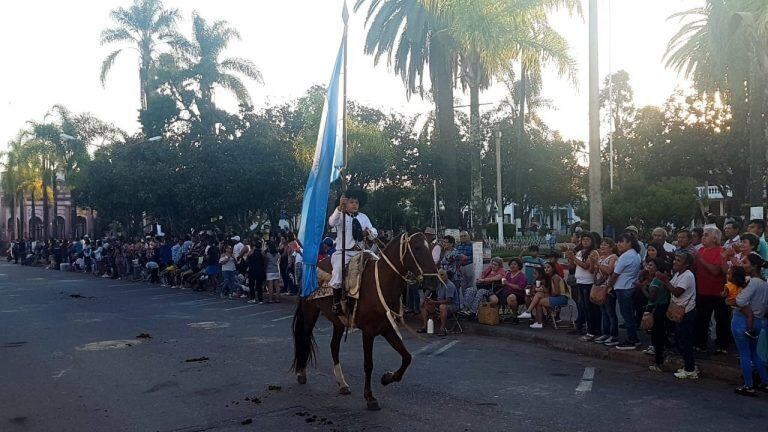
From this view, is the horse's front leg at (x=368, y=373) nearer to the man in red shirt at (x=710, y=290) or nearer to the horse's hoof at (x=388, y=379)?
the horse's hoof at (x=388, y=379)

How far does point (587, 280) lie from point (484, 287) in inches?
118

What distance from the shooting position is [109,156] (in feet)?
127

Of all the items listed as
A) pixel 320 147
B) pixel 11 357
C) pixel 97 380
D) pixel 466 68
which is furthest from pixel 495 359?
pixel 466 68

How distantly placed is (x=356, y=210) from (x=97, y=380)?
4166mm

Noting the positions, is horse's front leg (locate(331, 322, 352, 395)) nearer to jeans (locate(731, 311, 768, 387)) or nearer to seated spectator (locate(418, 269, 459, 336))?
seated spectator (locate(418, 269, 459, 336))

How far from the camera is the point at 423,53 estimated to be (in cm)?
2470

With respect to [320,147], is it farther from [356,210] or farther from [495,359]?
[495,359]

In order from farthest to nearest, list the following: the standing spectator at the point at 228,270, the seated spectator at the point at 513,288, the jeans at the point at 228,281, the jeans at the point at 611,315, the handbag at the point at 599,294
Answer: the jeans at the point at 228,281 < the standing spectator at the point at 228,270 < the seated spectator at the point at 513,288 < the jeans at the point at 611,315 < the handbag at the point at 599,294

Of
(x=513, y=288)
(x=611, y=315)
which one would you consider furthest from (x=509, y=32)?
(x=611, y=315)

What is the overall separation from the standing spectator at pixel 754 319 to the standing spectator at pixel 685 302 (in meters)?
0.68

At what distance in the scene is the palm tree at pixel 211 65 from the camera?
4066cm

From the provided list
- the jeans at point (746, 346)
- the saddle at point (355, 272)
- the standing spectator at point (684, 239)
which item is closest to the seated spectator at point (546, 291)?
the standing spectator at point (684, 239)

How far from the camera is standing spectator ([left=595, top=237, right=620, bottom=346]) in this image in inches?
416

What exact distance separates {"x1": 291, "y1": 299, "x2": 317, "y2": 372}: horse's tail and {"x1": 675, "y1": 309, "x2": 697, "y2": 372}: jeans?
4721 mm
